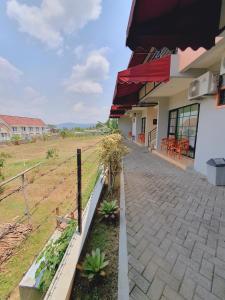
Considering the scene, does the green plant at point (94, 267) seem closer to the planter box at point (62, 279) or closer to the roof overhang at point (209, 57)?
the planter box at point (62, 279)

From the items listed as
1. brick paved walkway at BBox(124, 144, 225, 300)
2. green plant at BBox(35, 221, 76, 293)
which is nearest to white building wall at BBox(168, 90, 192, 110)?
brick paved walkway at BBox(124, 144, 225, 300)

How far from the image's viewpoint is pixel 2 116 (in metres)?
49.4

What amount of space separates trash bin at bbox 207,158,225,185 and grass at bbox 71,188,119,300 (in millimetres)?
3350

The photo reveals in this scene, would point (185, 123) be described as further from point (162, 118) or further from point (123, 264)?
point (123, 264)

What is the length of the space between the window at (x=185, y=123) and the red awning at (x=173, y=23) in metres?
4.50

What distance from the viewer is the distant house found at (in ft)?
156

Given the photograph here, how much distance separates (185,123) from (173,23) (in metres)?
6.20

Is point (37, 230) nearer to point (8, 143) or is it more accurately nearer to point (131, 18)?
point (131, 18)

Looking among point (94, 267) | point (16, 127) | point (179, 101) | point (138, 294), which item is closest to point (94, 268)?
point (94, 267)

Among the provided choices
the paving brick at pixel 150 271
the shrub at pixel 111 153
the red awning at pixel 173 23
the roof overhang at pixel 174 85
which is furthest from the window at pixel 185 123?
the paving brick at pixel 150 271

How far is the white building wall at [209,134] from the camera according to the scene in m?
4.69

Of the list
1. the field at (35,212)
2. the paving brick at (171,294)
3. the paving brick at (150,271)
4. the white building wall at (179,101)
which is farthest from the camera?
the white building wall at (179,101)

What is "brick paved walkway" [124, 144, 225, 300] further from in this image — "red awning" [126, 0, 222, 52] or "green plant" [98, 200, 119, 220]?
"red awning" [126, 0, 222, 52]

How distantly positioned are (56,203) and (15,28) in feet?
32.0
